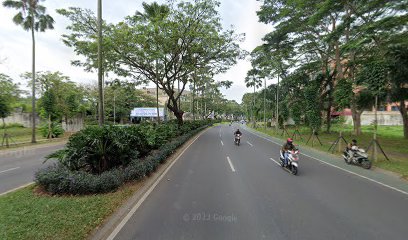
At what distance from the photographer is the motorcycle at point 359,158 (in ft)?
34.5

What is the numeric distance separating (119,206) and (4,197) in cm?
315

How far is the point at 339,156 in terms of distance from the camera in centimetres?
1377

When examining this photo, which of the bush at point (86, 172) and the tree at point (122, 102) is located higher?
the tree at point (122, 102)

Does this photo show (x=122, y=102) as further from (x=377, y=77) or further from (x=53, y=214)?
(x=53, y=214)

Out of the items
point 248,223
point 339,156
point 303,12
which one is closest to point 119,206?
point 248,223

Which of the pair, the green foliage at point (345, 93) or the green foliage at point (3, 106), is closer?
the green foliage at point (345, 93)

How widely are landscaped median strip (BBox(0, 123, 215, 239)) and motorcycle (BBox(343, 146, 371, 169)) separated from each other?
9.74 metres

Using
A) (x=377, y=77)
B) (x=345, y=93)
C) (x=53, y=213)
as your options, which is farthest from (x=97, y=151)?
(x=345, y=93)

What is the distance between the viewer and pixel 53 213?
500cm

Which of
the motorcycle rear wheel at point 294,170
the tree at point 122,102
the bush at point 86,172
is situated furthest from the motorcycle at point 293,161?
the tree at point 122,102

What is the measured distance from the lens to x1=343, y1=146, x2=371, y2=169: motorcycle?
10.5 metres

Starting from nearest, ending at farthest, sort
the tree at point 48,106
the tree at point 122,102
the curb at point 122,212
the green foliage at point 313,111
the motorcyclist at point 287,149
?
the curb at point 122,212 → the motorcyclist at point 287,149 → the green foliage at point 313,111 → the tree at point 48,106 → the tree at point 122,102

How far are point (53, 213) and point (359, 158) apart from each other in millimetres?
11527

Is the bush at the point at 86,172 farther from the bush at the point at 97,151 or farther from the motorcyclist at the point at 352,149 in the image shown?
the motorcyclist at the point at 352,149
